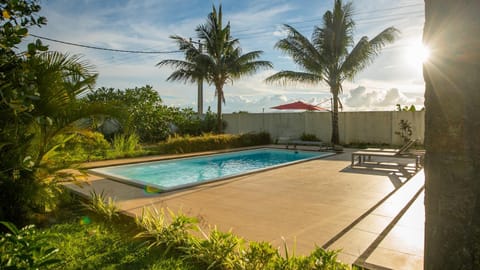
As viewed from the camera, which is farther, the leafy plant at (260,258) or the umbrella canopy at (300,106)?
the umbrella canopy at (300,106)

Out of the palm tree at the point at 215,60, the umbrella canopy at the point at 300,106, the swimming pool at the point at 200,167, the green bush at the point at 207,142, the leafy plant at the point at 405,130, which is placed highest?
the palm tree at the point at 215,60

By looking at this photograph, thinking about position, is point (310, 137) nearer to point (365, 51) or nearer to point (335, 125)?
point (335, 125)

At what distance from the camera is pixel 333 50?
14.9 m

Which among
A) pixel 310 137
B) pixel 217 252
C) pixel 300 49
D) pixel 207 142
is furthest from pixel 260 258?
pixel 310 137

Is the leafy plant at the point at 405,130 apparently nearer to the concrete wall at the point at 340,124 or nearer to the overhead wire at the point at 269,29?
the concrete wall at the point at 340,124

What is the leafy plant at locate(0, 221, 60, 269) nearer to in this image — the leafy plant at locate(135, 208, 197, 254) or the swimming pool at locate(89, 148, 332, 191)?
the leafy plant at locate(135, 208, 197, 254)

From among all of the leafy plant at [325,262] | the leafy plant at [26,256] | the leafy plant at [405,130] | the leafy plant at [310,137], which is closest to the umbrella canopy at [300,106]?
the leafy plant at [310,137]

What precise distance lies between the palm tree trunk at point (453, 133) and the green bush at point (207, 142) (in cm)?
1244

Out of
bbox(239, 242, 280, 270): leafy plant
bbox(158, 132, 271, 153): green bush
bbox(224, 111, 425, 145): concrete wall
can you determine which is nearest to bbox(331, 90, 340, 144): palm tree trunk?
bbox(224, 111, 425, 145): concrete wall

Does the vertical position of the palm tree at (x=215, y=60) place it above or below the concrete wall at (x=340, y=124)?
above

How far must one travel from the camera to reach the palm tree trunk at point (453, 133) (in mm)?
1390

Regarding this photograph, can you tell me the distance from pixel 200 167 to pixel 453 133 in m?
10.4

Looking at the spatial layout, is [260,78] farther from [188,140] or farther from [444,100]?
[444,100]

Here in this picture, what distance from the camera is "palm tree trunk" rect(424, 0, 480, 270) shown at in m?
1.39
